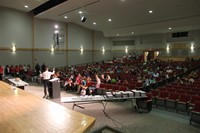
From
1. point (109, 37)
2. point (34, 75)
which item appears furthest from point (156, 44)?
point (34, 75)

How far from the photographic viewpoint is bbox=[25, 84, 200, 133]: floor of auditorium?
515 cm

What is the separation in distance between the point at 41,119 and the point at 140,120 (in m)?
3.60

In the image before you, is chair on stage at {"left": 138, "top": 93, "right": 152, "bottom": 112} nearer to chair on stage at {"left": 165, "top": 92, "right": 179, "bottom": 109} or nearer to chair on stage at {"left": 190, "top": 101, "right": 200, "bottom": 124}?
chair on stage at {"left": 165, "top": 92, "right": 179, "bottom": 109}

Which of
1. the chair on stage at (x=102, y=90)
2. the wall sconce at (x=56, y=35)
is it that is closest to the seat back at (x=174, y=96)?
the chair on stage at (x=102, y=90)

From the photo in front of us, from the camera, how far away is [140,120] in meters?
5.91

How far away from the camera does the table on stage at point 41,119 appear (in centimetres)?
287

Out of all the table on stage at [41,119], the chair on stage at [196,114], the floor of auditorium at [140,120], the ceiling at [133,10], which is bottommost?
the floor of auditorium at [140,120]

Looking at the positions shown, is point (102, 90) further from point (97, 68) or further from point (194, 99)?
point (97, 68)

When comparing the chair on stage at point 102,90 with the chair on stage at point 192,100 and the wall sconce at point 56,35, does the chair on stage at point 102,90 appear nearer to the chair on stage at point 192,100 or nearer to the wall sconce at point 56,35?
the chair on stage at point 192,100

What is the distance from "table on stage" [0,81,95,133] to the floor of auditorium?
1.27 metres

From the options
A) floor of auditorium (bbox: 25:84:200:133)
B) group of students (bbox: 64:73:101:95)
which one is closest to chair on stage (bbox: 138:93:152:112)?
floor of auditorium (bbox: 25:84:200:133)

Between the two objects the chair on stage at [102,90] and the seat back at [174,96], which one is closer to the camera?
the seat back at [174,96]

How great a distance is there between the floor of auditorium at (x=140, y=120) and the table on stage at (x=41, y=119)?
127 cm

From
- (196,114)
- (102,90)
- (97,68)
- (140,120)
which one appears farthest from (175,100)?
(97,68)
